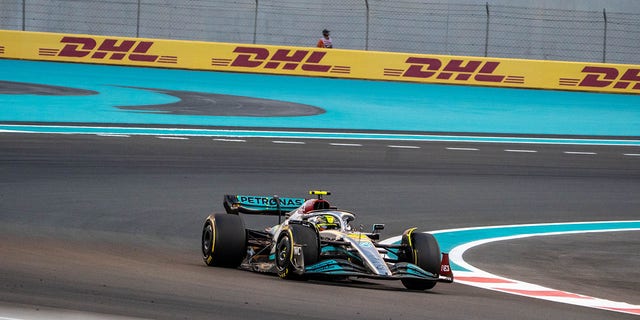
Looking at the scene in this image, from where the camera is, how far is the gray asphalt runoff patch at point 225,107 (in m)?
25.8

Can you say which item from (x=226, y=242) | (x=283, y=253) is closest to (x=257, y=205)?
(x=226, y=242)

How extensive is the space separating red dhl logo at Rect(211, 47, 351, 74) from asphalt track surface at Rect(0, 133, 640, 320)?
28.6ft

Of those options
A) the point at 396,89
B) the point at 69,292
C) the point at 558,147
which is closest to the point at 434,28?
the point at 396,89

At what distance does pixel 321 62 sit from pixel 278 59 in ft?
3.91

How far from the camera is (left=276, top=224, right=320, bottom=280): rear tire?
925 centimetres

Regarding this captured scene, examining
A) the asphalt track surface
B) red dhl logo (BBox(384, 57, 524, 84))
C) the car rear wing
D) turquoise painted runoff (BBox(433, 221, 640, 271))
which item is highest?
red dhl logo (BBox(384, 57, 524, 84))

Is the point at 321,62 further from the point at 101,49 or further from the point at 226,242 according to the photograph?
the point at 226,242

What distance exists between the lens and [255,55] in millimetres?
31078

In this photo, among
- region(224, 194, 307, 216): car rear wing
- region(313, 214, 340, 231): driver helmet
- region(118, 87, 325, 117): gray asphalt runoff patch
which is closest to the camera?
region(313, 214, 340, 231): driver helmet

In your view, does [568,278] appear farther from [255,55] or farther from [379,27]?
[379,27]

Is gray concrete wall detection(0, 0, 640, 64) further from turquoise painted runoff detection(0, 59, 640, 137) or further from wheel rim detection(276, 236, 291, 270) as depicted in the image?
wheel rim detection(276, 236, 291, 270)

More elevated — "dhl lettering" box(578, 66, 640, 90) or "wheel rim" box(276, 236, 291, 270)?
"dhl lettering" box(578, 66, 640, 90)

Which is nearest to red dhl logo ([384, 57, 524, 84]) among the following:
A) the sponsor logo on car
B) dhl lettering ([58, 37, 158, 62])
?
dhl lettering ([58, 37, 158, 62])

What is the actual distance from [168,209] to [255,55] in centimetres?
1714
